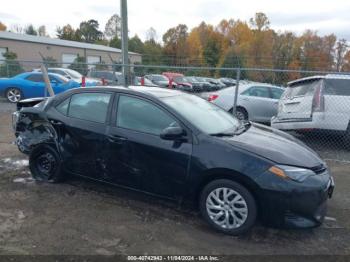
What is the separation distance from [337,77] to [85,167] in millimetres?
5567

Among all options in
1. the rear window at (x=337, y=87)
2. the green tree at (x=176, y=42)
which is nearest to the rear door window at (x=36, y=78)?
the rear window at (x=337, y=87)

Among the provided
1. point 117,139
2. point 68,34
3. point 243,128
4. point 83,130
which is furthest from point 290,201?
point 68,34

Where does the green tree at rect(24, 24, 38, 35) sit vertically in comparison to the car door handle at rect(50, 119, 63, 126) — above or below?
above

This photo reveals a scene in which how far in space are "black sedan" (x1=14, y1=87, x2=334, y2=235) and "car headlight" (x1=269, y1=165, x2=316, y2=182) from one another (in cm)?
1

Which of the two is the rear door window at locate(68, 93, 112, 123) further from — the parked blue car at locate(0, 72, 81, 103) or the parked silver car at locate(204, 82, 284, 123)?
the parked blue car at locate(0, 72, 81, 103)

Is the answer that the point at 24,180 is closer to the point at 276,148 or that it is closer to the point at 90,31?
the point at 276,148

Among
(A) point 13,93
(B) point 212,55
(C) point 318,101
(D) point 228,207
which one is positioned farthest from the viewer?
(B) point 212,55

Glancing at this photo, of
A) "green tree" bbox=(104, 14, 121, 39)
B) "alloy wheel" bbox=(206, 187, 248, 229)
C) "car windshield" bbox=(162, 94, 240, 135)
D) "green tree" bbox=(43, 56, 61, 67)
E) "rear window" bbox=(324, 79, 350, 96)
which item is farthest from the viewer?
"green tree" bbox=(104, 14, 121, 39)

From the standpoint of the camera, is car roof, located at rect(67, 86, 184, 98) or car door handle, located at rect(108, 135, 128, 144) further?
car roof, located at rect(67, 86, 184, 98)

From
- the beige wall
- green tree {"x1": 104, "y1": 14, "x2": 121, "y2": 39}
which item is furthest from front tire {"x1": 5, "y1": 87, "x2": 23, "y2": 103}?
green tree {"x1": 104, "y1": 14, "x2": 121, "y2": 39}

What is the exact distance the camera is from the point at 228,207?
3.84 metres

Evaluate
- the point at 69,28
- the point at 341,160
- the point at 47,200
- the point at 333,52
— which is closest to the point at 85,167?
the point at 47,200

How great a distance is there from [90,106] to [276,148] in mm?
2516

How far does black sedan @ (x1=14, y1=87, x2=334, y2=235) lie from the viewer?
3.68 metres
